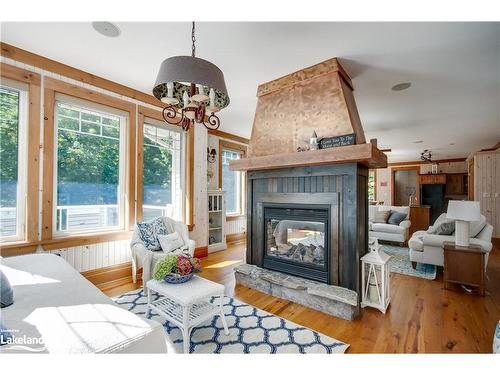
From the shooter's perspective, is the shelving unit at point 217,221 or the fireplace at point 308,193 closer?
the fireplace at point 308,193

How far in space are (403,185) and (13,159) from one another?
11.7m

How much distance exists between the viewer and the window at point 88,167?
9.35 feet

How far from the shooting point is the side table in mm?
2816

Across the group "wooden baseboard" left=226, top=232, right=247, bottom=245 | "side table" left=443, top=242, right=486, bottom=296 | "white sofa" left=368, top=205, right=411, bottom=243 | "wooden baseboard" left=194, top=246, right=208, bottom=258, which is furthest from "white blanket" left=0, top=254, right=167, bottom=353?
"white sofa" left=368, top=205, right=411, bottom=243

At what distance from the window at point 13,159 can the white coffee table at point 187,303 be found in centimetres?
176

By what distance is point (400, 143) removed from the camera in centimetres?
631

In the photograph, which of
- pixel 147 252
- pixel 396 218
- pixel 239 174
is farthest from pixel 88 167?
pixel 396 218

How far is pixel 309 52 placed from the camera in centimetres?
239

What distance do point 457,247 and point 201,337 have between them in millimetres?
3254

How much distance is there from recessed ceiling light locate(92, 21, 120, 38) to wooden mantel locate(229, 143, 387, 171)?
182 centimetres

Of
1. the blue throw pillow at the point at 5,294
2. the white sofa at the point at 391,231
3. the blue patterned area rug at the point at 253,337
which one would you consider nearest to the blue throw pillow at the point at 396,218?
the white sofa at the point at 391,231

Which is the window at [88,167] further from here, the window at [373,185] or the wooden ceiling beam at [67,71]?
the window at [373,185]

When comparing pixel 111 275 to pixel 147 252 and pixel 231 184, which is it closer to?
pixel 147 252
